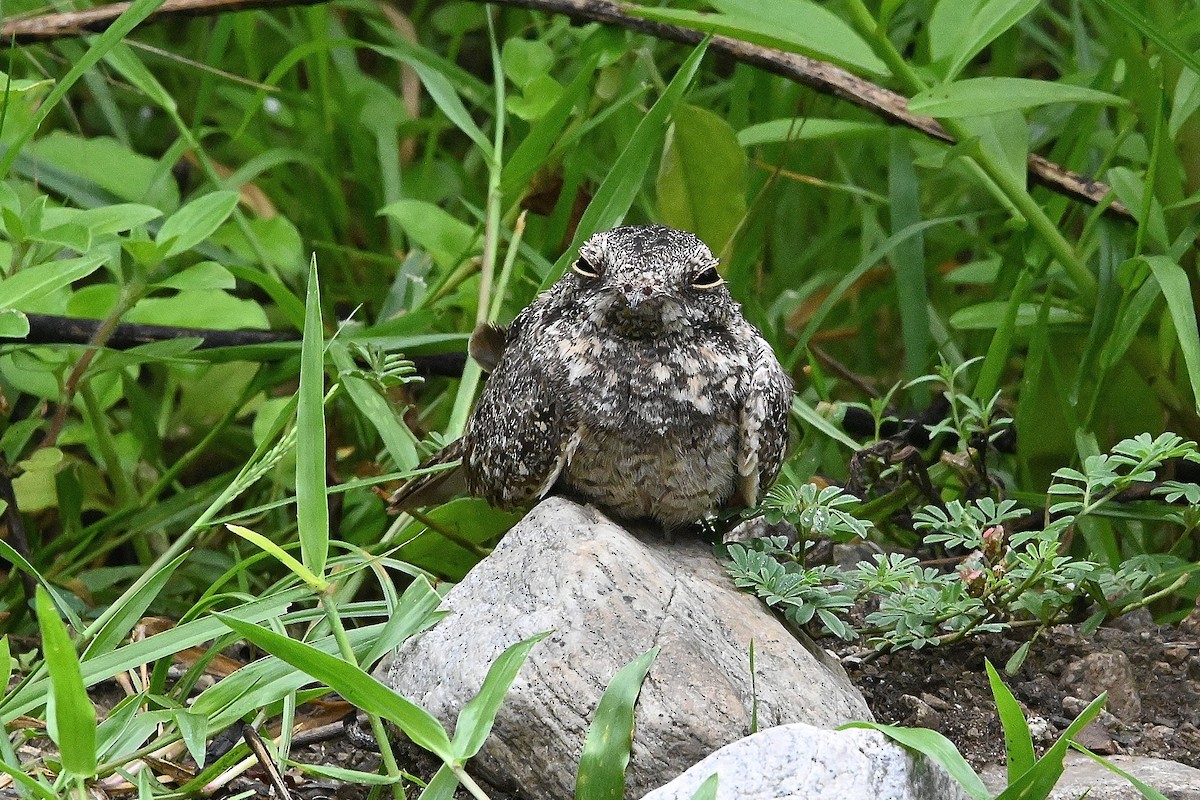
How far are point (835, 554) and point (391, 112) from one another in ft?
8.38

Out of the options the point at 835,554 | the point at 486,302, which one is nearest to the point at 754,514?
the point at 835,554

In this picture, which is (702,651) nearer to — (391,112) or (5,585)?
(5,585)

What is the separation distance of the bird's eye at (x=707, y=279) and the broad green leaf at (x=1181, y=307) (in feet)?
3.37

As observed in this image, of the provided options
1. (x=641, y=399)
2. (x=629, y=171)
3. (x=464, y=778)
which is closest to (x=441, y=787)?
→ (x=464, y=778)

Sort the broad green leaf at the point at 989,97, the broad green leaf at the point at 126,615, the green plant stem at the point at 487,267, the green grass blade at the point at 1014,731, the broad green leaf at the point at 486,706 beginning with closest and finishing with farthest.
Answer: the broad green leaf at the point at 486,706
the green grass blade at the point at 1014,731
the broad green leaf at the point at 126,615
the broad green leaf at the point at 989,97
the green plant stem at the point at 487,267

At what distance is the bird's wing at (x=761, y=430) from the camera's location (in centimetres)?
291

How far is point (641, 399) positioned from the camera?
287cm

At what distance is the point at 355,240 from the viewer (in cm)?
525

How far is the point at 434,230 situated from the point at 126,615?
5.73ft

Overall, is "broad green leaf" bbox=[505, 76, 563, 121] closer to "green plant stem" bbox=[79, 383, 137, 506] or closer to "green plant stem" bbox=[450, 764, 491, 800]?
"green plant stem" bbox=[79, 383, 137, 506]

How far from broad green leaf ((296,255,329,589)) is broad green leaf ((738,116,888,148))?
180 centimetres

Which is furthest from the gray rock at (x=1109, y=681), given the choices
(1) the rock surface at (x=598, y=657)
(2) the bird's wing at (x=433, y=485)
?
(2) the bird's wing at (x=433, y=485)

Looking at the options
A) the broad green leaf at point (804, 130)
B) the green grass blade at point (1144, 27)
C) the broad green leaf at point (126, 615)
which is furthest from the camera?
the broad green leaf at point (804, 130)

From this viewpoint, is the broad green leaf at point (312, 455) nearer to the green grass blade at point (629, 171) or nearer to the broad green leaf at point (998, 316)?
the green grass blade at point (629, 171)
